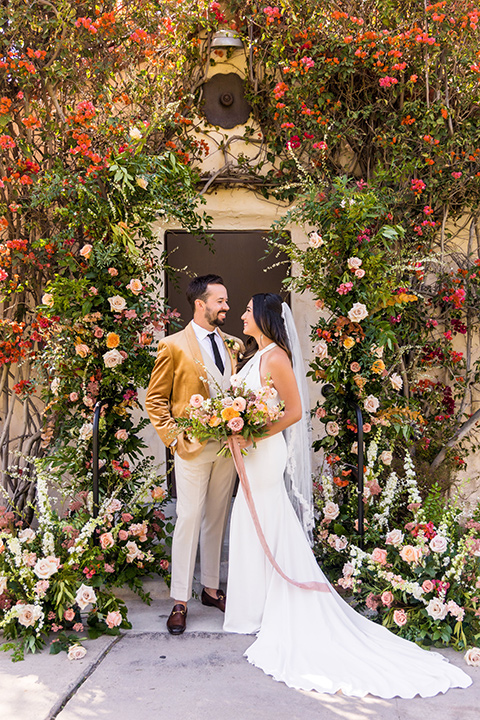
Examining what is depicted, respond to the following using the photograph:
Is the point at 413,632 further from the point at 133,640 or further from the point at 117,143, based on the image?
the point at 117,143

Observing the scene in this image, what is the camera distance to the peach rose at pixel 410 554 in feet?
10.8

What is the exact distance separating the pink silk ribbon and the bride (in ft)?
0.04

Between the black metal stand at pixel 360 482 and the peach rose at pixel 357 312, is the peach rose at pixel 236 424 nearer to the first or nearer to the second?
the black metal stand at pixel 360 482

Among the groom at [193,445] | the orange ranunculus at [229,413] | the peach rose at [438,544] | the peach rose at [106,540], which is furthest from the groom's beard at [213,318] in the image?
the peach rose at [438,544]

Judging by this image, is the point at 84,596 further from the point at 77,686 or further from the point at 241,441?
the point at 241,441

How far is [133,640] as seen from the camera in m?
3.34

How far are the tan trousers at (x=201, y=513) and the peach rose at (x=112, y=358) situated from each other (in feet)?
2.42

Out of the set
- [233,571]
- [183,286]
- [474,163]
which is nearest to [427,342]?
[474,163]

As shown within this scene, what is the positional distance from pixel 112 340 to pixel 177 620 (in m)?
1.77

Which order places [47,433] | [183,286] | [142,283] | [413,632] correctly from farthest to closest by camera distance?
[183,286] → [47,433] → [142,283] → [413,632]

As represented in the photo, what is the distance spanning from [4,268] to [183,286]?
1527 mm

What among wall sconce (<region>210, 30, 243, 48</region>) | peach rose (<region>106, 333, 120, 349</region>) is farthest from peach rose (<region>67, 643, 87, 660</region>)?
wall sconce (<region>210, 30, 243, 48</region>)

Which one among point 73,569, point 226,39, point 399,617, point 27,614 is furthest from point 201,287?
point 226,39

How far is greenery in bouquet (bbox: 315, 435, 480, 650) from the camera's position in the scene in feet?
10.6
